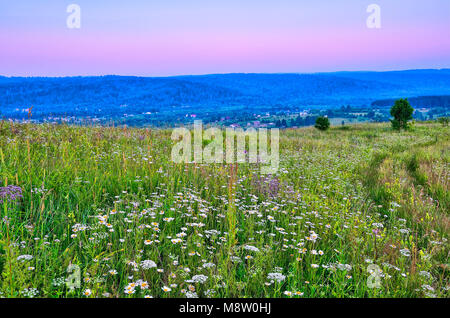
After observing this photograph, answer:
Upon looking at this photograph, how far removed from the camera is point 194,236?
3.02 metres

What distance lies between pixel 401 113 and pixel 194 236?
33.5 m

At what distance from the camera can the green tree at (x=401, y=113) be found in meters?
29.9

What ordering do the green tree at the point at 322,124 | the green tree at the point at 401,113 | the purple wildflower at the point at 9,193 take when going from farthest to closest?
1. the green tree at the point at 322,124
2. the green tree at the point at 401,113
3. the purple wildflower at the point at 9,193

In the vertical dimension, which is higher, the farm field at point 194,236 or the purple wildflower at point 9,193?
the purple wildflower at point 9,193

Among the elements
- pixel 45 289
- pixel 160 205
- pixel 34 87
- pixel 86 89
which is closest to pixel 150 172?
pixel 160 205

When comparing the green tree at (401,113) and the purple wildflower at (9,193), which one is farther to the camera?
the green tree at (401,113)

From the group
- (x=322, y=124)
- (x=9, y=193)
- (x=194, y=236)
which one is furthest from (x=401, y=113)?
(x=9, y=193)

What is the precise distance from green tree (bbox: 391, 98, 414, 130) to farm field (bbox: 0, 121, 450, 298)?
88.8 ft

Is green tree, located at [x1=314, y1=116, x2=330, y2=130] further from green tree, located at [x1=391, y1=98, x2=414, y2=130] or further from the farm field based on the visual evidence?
the farm field

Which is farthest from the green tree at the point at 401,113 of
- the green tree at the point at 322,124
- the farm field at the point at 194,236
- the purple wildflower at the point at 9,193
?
the purple wildflower at the point at 9,193

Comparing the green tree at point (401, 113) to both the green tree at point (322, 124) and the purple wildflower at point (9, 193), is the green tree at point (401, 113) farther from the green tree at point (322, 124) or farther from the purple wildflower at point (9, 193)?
the purple wildflower at point (9, 193)

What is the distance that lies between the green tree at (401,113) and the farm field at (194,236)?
27.1 m

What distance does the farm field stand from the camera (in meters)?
2.39

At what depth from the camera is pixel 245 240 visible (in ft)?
11.4
